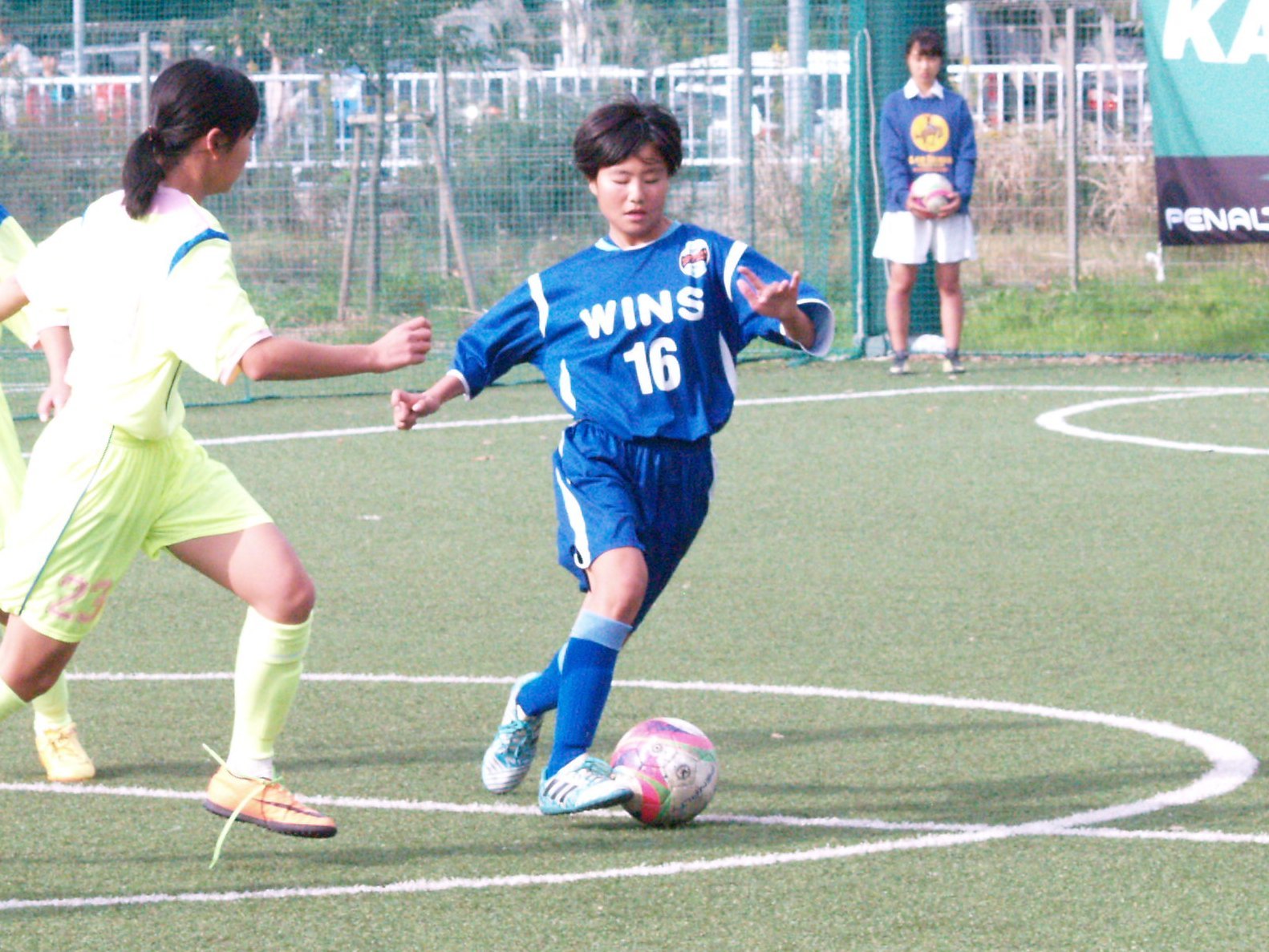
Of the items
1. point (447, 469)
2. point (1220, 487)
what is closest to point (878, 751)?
point (1220, 487)

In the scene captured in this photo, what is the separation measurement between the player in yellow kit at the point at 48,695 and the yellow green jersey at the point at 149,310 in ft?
2.30

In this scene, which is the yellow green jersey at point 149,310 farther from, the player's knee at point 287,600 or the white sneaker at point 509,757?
the white sneaker at point 509,757

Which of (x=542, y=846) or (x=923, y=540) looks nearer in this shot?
(x=542, y=846)

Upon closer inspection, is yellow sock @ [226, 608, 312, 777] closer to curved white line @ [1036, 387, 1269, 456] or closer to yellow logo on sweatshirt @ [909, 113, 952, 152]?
curved white line @ [1036, 387, 1269, 456]

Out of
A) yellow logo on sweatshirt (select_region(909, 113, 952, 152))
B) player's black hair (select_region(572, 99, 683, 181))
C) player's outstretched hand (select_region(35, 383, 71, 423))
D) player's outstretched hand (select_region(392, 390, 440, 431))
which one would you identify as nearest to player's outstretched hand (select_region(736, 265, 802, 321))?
player's black hair (select_region(572, 99, 683, 181))

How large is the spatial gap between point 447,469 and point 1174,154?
6479 millimetres

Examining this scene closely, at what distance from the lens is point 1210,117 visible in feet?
48.1

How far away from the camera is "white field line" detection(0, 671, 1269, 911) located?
4.32m

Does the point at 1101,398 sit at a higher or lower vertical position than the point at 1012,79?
lower

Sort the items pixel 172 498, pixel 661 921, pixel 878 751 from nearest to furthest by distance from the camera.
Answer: pixel 661 921, pixel 172 498, pixel 878 751

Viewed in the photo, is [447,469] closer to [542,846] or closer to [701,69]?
[701,69]

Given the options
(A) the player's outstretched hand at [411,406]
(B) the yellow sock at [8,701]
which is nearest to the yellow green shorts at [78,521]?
(B) the yellow sock at [8,701]

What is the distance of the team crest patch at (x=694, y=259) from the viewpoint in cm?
512

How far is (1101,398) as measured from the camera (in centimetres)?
1307
